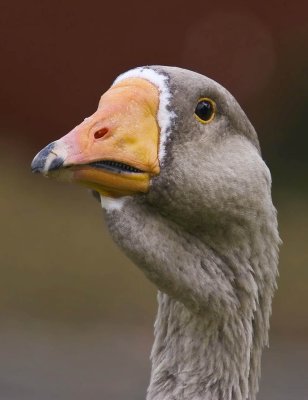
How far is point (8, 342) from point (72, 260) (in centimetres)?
155

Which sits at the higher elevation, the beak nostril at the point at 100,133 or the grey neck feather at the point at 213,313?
the beak nostril at the point at 100,133

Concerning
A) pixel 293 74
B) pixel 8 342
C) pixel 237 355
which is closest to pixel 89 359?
pixel 8 342

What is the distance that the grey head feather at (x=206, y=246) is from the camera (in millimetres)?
3543

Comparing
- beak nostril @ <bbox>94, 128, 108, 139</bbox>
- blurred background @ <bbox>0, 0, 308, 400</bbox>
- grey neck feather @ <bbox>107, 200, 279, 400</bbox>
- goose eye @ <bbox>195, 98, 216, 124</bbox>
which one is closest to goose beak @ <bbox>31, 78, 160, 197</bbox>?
beak nostril @ <bbox>94, 128, 108, 139</bbox>

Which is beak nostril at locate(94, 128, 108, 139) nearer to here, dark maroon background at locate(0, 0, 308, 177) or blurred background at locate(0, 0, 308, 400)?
blurred background at locate(0, 0, 308, 400)

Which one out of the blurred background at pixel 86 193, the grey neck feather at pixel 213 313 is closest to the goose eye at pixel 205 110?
the grey neck feather at pixel 213 313

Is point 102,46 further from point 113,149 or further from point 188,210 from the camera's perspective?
point 113,149

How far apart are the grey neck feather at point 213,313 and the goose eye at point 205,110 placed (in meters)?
0.36

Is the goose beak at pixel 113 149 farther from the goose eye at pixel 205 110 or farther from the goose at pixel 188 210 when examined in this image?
the goose eye at pixel 205 110

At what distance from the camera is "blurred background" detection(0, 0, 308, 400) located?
1025 cm

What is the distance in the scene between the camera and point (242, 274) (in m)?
3.88

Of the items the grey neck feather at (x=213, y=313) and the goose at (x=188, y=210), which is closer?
the goose at (x=188, y=210)

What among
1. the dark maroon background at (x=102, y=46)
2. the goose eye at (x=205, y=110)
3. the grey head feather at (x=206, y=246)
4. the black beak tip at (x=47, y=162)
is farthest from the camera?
the dark maroon background at (x=102, y=46)

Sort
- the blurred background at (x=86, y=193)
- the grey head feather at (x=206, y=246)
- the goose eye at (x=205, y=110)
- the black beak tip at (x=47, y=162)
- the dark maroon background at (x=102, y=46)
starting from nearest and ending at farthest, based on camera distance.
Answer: the black beak tip at (x=47, y=162)
the grey head feather at (x=206, y=246)
the goose eye at (x=205, y=110)
the blurred background at (x=86, y=193)
the dark maroon background at (x=102, y=46)
